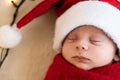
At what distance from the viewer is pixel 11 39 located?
1.08m

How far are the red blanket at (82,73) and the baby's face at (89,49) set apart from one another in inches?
0.8

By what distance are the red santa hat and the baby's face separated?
0.06 ft

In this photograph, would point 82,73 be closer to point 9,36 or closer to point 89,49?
point 89,49

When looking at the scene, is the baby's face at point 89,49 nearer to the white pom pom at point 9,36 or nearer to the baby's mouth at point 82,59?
the baby's mouth at point 82,59

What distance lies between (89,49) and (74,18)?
0.38 ft

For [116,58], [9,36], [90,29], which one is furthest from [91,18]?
[9,36]

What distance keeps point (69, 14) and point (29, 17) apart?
0.15 m

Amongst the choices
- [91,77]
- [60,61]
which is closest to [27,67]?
[60,61]

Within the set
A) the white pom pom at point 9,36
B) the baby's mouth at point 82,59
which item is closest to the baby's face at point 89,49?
the baby's mouth at point 82,59

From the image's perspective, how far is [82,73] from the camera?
3.15 feet

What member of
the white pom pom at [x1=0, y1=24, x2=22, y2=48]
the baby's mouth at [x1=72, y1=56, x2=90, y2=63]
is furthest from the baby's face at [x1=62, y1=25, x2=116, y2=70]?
the white pom pom at [x1=0, y1=24, x2=22, y2=48]

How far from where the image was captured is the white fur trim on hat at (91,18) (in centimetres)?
100

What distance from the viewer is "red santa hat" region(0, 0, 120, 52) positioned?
1.00m

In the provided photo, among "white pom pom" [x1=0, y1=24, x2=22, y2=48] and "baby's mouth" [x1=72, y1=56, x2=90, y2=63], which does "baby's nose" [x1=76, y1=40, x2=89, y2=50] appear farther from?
"white pom pom" [x1=0, y1=24, x2=22, y2=48]
